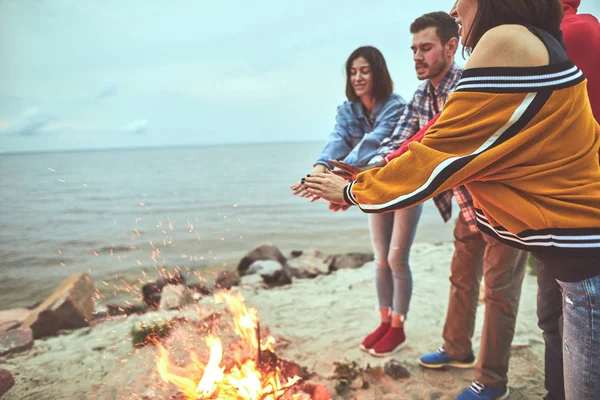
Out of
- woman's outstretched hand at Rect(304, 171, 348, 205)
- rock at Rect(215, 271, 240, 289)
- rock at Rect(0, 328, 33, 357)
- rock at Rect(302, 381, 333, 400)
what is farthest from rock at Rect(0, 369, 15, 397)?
rock at Rect(215, 271, 240, 289)

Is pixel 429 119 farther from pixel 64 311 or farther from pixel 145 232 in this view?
pixel 145 232

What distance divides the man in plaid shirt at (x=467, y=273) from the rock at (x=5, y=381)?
3.28 m

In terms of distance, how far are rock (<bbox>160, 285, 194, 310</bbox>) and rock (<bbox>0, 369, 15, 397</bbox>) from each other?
208cm

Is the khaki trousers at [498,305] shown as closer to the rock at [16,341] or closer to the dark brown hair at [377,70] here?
the dark brown hair at [377,70]

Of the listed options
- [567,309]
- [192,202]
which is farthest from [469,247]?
[192,202]

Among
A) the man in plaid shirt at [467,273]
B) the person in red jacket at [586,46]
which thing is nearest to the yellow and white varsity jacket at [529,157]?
the person in red jacket at [586,46]

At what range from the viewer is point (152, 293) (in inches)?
243

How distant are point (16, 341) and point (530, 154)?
182 inches

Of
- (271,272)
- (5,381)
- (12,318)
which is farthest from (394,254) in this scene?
(12,318)

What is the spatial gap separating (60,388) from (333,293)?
11.3 feet

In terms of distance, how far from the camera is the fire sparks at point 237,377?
91.5 inches

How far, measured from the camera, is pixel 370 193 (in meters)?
1.62

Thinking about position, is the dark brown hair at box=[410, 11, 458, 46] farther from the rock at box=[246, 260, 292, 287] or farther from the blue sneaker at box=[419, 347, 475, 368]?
the rock at box=[246, 260, 292, 287]

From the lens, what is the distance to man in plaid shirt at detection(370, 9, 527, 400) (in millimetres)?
2723
